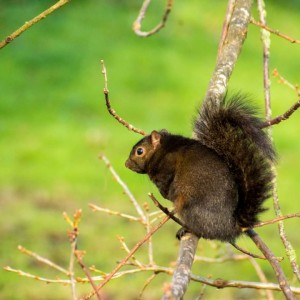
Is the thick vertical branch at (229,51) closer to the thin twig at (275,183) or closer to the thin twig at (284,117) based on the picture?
the thin twig at (275,183)

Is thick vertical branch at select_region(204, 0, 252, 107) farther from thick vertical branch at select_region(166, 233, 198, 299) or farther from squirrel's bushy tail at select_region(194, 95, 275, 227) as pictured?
thick vertical branch at select_region(166, 233, 198, 299)

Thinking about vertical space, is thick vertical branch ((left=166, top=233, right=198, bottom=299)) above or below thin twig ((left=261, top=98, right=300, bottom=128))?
below

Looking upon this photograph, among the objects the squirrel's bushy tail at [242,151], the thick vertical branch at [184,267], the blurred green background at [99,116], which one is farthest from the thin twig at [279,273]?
the blurred green background at [99,116]

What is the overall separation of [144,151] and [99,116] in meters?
4.79

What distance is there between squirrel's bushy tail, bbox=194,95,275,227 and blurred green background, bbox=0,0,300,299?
7.84 ft

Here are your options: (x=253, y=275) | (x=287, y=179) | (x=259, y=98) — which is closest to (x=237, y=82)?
(x=259, y=98)

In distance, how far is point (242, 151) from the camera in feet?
8.16

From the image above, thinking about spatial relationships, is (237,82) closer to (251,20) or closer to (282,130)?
(282,130)

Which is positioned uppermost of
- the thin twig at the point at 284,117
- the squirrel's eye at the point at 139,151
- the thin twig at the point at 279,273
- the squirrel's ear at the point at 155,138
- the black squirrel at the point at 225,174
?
the thin twig at the point at 284,117

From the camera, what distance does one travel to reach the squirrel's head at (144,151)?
9.59ft

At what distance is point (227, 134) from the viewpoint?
8.20 feet

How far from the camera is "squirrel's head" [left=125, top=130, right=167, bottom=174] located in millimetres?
2922

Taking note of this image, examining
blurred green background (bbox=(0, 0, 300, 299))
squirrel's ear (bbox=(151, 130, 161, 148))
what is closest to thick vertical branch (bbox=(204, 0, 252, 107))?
squirrel's ear (bbox=(151, 130, 161, 148))

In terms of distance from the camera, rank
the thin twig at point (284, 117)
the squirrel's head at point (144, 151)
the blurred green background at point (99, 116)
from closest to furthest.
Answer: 1. the thin twig at point (284, 117)
2. the squirrel's head at point (144, 151)
3. the blurred green background at point (99, 116)
